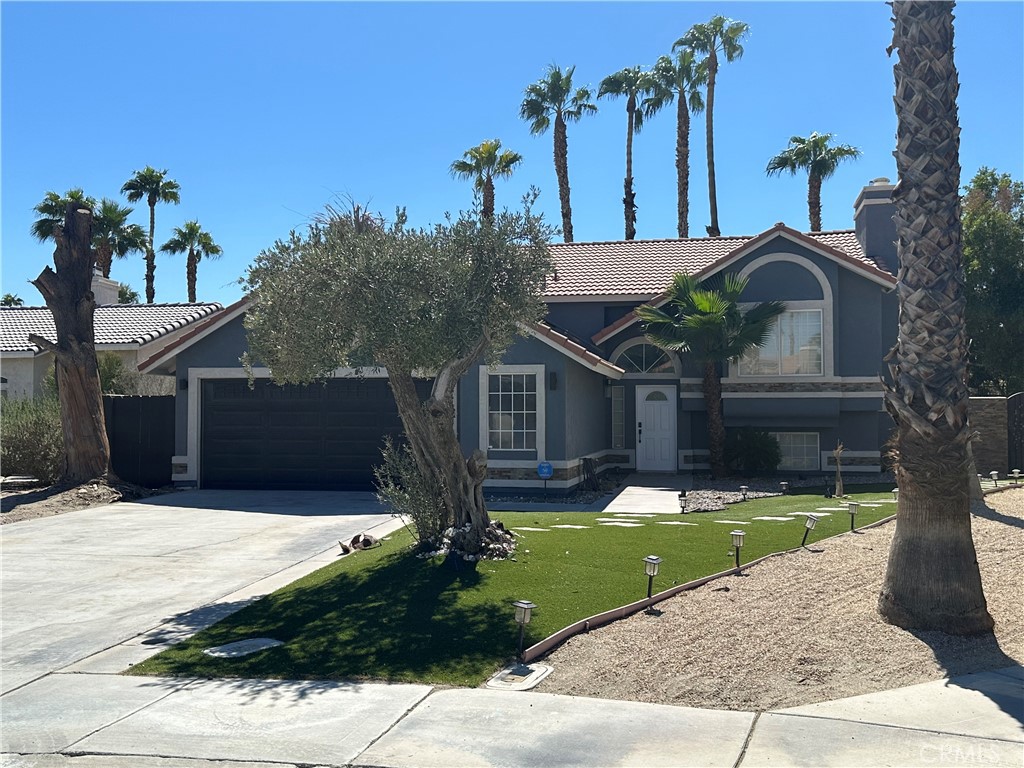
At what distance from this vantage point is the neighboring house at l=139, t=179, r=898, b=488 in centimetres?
1731

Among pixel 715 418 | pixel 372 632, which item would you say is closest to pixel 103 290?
pixel 715 418

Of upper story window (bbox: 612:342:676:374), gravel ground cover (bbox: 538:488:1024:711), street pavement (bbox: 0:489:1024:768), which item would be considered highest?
upper story window (bbox: 612:342:676:374)

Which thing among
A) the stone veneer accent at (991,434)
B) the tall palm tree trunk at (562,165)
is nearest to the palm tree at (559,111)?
the tall palm tree trunk at (562,165)

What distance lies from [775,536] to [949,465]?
4498 mm

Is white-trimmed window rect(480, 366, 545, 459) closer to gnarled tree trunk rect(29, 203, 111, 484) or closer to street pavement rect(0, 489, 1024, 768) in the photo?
gnarled tree trunk rect(29, 203, 111, 484)

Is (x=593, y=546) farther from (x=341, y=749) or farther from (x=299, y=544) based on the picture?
(x=341, y=749)

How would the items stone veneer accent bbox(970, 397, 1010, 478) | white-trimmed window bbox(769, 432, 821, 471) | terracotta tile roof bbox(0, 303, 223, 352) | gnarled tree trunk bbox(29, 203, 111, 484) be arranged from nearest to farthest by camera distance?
gnarled tree trunk bbox(29, 203, 111, 484)
stone veneer accent bbox(970, 397, 1010, 478)
white-trimmed window bbox(769, 432, 821, 471)
terracotta tile roof bbox(0, 303, 223, 352)

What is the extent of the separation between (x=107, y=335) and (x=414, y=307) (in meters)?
21.0

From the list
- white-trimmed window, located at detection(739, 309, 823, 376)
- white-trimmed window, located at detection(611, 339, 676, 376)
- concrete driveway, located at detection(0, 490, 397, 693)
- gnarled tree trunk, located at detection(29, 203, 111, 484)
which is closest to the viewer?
concrete driveway, located at detection(0, 490, 397, 693)

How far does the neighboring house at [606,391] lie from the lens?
17312mm

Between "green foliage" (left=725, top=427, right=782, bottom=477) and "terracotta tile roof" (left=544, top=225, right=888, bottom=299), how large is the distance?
386cm

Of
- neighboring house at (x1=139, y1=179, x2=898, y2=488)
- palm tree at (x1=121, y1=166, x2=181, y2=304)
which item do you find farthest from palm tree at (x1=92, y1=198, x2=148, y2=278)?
neighboring house at (x1=139, y1=179, x2=898, y2=488)

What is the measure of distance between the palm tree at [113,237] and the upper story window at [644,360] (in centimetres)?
2616

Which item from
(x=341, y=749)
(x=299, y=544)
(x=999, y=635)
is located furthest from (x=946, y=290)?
(x=299, y=544)
